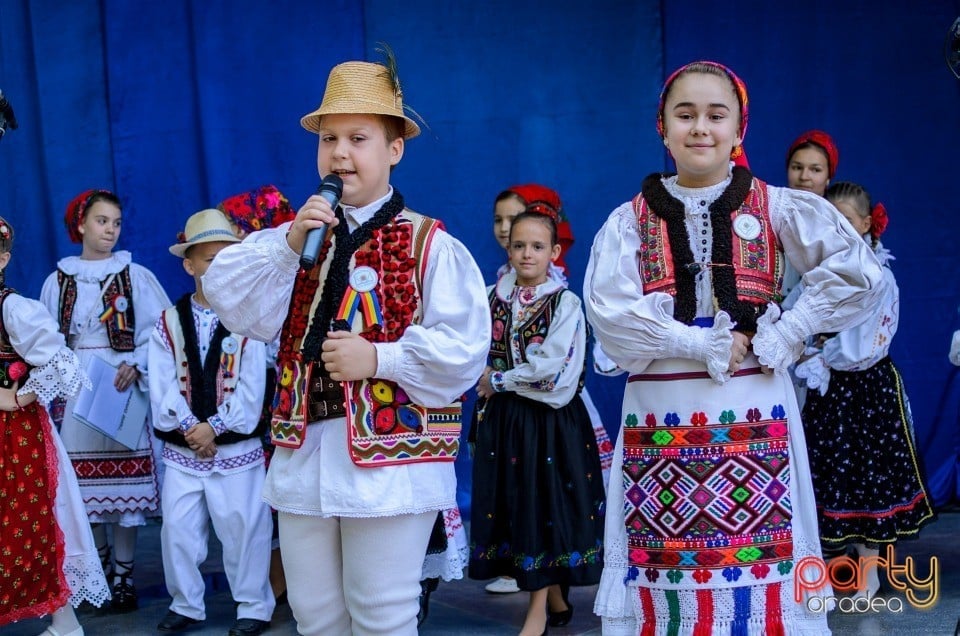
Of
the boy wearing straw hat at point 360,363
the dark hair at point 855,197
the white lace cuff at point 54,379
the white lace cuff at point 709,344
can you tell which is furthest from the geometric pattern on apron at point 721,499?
the white lace cuff at point 54,379

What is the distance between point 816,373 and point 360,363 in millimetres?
2533

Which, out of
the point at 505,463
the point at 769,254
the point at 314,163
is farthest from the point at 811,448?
the point at 314,163

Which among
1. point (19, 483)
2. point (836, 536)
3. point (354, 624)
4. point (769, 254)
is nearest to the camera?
point (354, 624)

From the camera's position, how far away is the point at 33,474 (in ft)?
13.6

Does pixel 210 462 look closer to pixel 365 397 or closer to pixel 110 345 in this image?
pixel 110 345

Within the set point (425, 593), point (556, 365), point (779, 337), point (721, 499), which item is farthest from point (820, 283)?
point (425, 593)

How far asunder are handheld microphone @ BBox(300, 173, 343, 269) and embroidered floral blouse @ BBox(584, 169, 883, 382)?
71 centimetres

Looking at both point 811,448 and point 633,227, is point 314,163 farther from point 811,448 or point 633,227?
point 633,227

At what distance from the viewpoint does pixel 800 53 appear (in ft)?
19.4

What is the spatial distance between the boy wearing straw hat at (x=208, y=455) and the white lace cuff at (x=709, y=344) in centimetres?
221

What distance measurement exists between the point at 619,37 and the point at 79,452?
3361 millimetres

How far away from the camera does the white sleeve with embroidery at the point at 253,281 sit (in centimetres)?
273

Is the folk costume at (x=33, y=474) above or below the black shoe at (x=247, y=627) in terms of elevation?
above

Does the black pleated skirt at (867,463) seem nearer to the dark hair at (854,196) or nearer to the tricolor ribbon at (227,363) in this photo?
the dark hair at (854,196)
